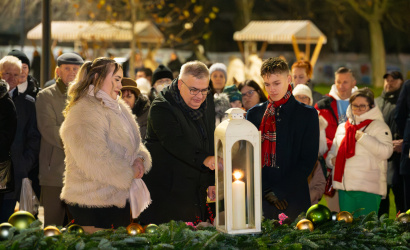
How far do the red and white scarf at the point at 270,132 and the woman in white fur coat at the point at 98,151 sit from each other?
86 cm

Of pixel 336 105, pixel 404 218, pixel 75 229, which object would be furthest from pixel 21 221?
pixel 336 105

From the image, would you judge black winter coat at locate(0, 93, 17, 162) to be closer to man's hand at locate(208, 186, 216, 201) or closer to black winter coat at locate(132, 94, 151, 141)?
black winter coat at locate(132, 94, 151, 141)

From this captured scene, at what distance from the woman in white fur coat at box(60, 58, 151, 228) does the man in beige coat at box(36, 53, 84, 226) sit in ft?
6.31

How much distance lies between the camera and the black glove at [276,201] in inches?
192

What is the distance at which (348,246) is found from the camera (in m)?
3.86

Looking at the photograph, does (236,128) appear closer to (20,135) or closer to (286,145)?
(286,145)

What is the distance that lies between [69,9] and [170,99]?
26907 millimetres

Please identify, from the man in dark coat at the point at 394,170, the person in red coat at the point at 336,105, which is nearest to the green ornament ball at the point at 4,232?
the person in red coat at the point at 336,105

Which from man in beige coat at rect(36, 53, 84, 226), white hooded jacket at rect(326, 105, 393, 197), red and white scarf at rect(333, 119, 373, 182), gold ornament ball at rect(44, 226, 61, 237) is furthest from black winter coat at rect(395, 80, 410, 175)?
gold ornament ball at rect(44, 226, 61, 237)

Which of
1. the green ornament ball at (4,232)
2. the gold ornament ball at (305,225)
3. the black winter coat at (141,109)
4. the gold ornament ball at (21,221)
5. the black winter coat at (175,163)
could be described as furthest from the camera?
the black winter coat at (141,109)

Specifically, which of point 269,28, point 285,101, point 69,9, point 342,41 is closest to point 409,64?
point 342,41

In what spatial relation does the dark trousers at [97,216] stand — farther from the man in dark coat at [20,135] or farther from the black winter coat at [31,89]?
the black winter coat at [31,89]

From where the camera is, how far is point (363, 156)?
7.41m

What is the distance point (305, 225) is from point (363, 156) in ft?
11.9
